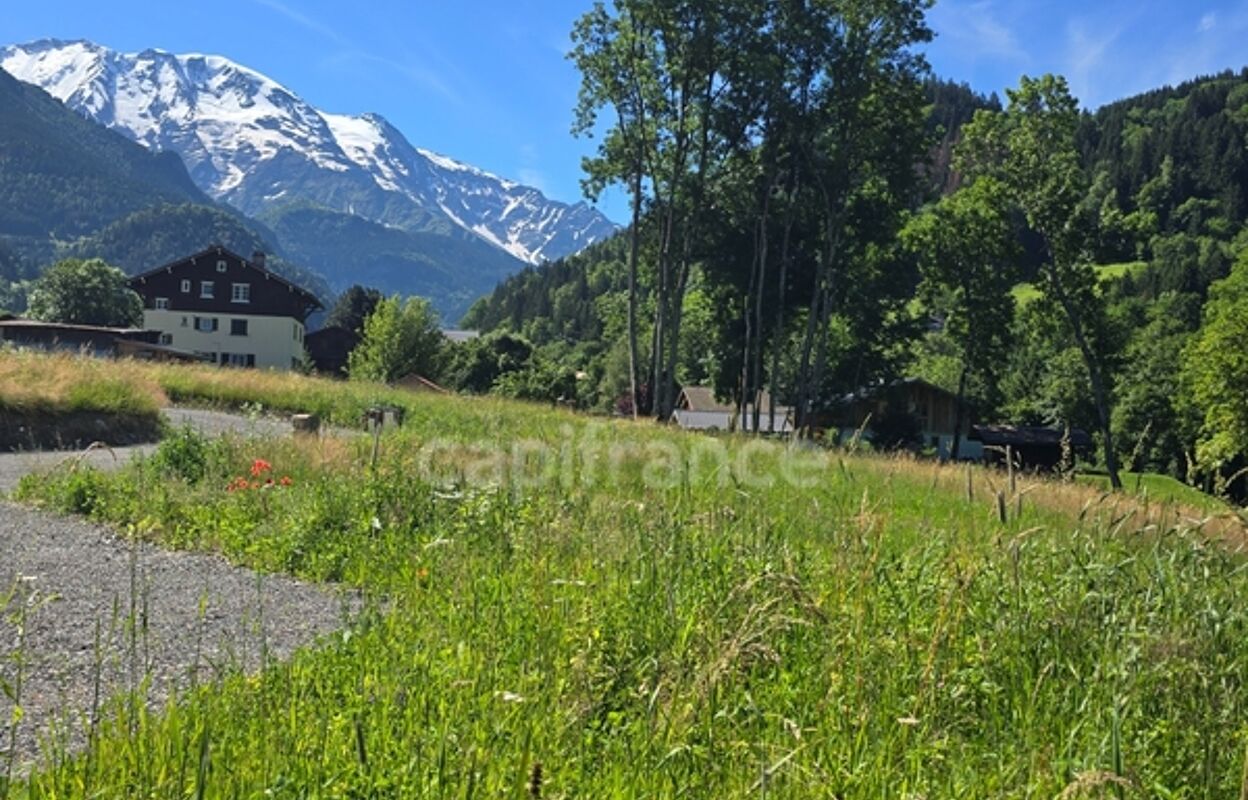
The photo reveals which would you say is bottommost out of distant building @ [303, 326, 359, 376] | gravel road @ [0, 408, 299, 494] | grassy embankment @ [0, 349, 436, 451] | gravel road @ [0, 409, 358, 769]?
gravel road @ [0, 409, 358, 769]

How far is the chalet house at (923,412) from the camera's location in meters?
49.3

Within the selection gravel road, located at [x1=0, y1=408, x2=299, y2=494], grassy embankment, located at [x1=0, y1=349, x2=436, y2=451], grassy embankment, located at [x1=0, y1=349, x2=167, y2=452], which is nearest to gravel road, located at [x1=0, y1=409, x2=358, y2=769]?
gravel road, located at [x1=0, y1=408, x2=299, y2=494]

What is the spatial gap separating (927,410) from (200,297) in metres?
55.4

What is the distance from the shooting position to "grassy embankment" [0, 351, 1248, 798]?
8.68ft

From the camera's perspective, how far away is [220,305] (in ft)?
227

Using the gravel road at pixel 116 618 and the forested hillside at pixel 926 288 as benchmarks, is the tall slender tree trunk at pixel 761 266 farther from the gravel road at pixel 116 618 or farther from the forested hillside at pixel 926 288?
the gravel road at pixel 116 618

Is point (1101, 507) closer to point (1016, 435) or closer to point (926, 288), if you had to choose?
point (926, 288)

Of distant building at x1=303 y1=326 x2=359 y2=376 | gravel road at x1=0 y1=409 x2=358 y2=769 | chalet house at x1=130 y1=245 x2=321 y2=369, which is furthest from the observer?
distant building at x1=303 y1=326 x2=359 y2=376

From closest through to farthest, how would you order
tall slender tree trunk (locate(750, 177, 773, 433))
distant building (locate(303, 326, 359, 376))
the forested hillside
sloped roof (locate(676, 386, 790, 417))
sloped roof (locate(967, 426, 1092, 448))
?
tall slender tree trunk (locate(750, 177, 773, 433)), the forested hillside, sloped roof (locate(967, 426, 1092, 448)), distant building (locate(303, 326, 359, 376)), sloped roof (locate(676, 386, 790, 417))

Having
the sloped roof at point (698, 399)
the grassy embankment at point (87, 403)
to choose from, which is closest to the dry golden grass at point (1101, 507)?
the grassy embankment at point (87, 403)

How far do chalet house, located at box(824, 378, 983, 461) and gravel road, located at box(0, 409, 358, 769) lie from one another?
42738 mm

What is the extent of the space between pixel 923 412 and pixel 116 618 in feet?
197

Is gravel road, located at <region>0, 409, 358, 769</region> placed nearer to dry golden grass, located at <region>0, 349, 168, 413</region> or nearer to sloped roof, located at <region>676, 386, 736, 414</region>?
dry golden grass, located at <region>0, 349, 168, 413</region>

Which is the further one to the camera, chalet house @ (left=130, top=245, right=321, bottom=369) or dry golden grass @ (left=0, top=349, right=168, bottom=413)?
chalet house @ (left=130, top=245, right=321, bottom=369)
